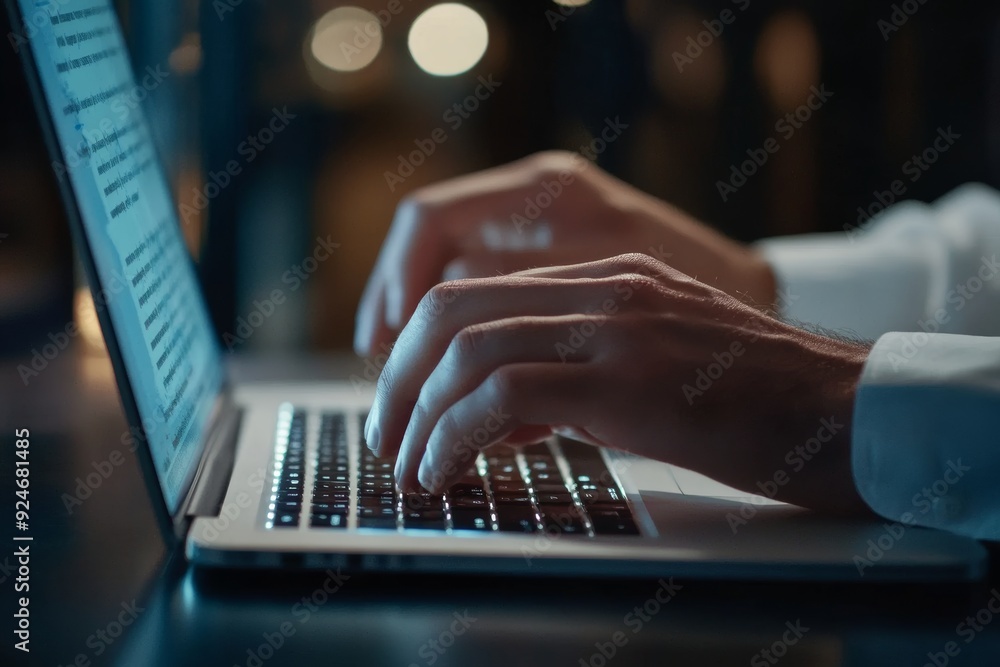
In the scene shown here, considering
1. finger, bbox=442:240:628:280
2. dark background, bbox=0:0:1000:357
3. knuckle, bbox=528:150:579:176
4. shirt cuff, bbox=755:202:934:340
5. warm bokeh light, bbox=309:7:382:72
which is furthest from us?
warm bokeh light, bbox=309:7:382:72

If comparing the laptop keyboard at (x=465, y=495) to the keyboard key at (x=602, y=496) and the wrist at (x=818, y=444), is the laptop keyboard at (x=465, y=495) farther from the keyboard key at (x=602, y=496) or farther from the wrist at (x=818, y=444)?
the wrist at (x=818, y=444)

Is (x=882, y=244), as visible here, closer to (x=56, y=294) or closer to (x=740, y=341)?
(x=740, y=341)

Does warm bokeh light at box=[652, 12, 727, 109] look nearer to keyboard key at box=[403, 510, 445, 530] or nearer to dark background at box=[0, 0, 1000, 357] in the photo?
dark background at box=[0, 0, 1000, 357]

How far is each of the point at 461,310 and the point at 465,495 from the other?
112 millimetres

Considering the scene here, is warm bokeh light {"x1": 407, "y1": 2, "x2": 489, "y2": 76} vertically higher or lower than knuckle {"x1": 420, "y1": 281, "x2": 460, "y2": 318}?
higher

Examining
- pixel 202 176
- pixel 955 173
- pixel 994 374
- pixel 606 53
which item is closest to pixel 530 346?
pixel 994 374

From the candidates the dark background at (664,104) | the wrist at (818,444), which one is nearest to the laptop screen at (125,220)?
the wrist at (818,444)

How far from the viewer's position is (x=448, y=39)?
1.75 metres

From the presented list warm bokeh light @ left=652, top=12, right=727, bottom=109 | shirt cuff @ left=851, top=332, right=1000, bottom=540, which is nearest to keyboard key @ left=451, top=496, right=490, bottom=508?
shirt cuff @ left=851, top=332, right=1000, bottom=540

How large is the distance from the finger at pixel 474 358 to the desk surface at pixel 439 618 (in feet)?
0.33

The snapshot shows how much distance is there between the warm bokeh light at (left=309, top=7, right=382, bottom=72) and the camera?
1.75m

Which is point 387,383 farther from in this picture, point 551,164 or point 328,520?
point 551,164

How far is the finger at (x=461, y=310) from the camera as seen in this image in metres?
0.56

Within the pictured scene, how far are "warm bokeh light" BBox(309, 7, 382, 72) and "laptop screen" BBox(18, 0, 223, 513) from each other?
101cm
